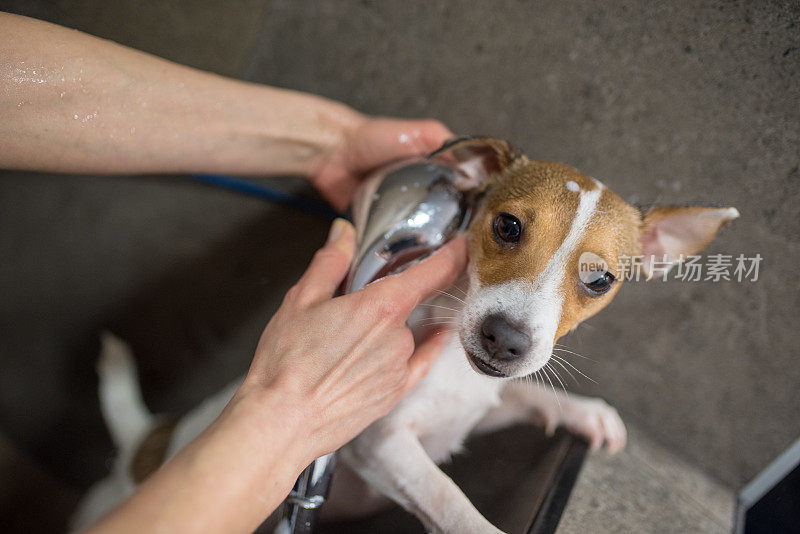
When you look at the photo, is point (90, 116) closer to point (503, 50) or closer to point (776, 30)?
point (503, 50)

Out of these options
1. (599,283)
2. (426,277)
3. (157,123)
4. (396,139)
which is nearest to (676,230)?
(599,283)

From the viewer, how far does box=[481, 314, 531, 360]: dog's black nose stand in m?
1.01

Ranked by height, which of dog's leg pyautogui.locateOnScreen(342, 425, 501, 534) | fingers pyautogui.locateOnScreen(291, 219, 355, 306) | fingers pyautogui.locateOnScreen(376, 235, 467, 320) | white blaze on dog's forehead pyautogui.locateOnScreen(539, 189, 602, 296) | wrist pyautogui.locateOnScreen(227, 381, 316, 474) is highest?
white blaze on dog's forehead pyautogui.locateOnScreen(539, 189, 602, 296)

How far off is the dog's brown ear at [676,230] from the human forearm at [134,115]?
939 millimetres

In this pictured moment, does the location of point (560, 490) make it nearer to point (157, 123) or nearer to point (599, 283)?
point (599, 283)

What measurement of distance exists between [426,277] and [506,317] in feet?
0.66

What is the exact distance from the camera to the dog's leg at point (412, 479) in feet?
3.38

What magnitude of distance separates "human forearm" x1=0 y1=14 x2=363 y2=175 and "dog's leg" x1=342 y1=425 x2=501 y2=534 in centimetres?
93

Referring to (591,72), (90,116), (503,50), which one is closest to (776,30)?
(591,72)

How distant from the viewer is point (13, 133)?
1171 millimetres

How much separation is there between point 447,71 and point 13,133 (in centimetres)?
121

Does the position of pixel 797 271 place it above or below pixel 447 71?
above

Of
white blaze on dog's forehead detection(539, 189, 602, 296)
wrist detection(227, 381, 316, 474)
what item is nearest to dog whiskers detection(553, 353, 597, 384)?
white blaze on dog's forehead detection(539, 189, 602, 296)

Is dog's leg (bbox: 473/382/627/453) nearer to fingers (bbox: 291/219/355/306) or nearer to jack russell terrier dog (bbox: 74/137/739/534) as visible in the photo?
jack russell terrier dog (bbox: 74/137/739/534)
